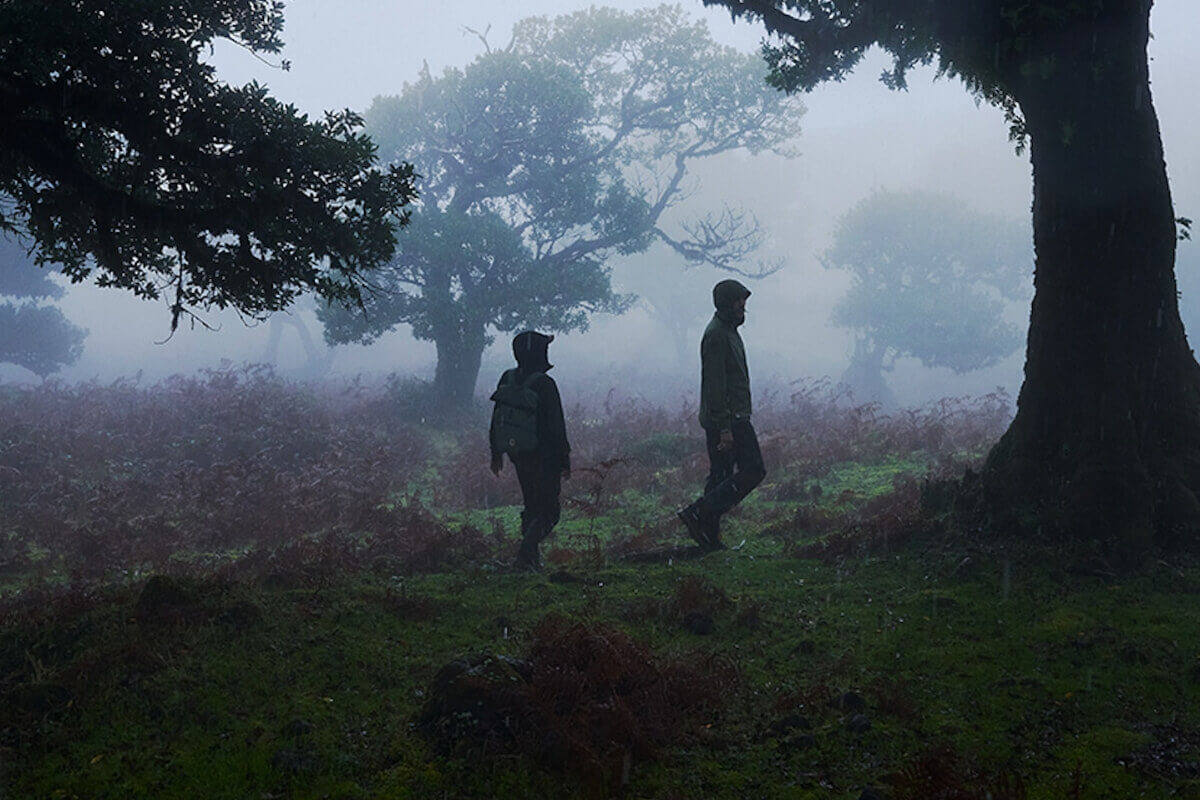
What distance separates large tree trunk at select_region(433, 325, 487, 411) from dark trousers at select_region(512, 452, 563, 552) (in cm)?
1622

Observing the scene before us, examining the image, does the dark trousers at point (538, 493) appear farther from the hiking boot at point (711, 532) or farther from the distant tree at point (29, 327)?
the distant tree at point (29, 327)

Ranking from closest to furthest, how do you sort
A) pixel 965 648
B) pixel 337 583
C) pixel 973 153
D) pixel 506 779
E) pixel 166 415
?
pixel 506 779 < pixel 965 648 < pixel 337 583 < pixel 166 415 < pixel 973 153

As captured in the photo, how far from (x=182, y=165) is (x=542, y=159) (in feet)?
71.3

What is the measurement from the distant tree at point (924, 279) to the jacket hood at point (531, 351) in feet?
139

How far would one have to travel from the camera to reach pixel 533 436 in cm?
866

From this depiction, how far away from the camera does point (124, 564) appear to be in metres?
10.1

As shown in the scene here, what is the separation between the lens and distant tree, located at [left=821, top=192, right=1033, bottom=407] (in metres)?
48.9

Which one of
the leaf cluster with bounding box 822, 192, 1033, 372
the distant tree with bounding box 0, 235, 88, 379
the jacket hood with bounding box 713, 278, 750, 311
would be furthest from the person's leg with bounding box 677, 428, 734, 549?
the leaf cluster with bounding box 822, 192, 1033, 372

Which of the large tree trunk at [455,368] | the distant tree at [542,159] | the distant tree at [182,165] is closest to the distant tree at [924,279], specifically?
the distant tree at [542,159]

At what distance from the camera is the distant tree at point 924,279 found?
4891 cm

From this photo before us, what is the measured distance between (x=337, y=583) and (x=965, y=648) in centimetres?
523

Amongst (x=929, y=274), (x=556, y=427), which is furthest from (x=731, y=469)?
(x=929, y=274)

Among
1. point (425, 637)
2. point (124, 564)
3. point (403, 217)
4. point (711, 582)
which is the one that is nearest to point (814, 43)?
point (403, 217)

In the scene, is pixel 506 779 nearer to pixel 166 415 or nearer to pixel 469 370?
pixel 166 415
